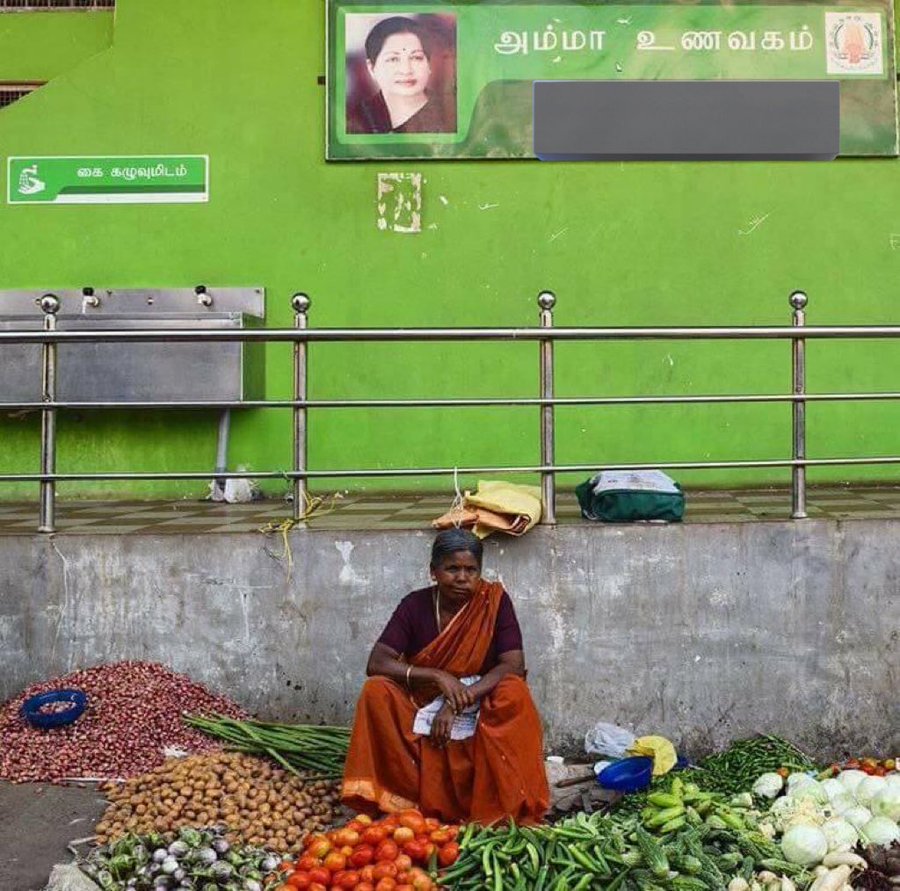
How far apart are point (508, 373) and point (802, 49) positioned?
9.48 ft

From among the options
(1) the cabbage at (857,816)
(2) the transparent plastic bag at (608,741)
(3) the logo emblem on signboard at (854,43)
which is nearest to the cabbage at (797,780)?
(1) the cabbage at (857,816)

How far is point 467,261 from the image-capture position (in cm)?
707

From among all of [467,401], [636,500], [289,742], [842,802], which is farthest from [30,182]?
[842,802]

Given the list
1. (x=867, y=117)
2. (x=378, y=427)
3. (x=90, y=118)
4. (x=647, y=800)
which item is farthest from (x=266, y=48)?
(x=647, y=800)

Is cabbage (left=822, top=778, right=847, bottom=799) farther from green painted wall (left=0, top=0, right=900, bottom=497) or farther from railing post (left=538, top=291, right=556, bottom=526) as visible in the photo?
green painted wall (left=0, top=0, right=900, bottom=497)

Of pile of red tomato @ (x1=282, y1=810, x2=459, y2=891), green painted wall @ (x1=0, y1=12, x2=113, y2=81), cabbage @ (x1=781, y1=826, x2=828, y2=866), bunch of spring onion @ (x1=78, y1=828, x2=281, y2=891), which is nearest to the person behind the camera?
pile of red tomato @ (x1=282, y1=810, x2=459, y2=891)

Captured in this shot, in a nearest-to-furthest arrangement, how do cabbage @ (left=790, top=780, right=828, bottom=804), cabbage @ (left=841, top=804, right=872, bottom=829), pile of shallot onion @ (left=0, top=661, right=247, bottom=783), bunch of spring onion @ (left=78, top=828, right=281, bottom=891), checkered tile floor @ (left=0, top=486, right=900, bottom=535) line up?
bunch of spring onion @ (left=78, top=828, right=281, bottom=891)
cabbage @ (left=841, top=804, right=872, bottom=829)
cabbage @ (left=790, top=780, right=828, bottom=804)
pile of shallot onion @ (left=0, top=661, right=247, bottom=783)
checkered tile floor @ (left=0, top=486, right=900, bottom=535)

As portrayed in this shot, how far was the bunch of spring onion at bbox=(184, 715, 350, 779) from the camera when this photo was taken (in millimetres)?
4301

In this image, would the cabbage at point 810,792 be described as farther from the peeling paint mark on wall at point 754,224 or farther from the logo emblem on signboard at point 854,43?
the logo emblem on signboard at point 854,43

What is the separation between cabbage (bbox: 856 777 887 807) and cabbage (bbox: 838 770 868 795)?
0.7 inches

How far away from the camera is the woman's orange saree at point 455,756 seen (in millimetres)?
3746

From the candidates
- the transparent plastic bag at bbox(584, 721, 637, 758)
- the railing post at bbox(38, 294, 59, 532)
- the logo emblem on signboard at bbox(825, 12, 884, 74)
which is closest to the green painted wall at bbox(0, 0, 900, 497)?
the logo emblem on signboard at bbox(825, 12, 884, 74)

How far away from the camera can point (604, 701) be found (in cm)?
474

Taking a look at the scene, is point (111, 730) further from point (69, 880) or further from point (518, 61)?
point (518, 61)
